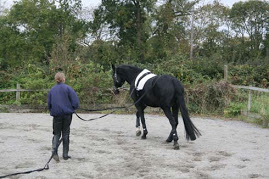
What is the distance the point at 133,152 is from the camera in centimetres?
816

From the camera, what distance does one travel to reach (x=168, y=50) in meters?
33.2

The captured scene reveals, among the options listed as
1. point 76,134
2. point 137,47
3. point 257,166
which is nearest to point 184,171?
point 257,166

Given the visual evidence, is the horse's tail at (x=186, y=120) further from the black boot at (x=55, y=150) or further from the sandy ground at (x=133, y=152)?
the black boot at (x=55, y=150)

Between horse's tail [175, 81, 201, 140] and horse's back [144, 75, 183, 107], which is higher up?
horse's back [144, 75, 183, 107]

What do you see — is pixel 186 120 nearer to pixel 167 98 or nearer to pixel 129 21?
pixel 167 98

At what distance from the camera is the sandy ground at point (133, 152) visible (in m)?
6.56

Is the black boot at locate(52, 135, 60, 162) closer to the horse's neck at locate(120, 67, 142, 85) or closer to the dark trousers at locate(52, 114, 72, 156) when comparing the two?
the dark trousers at locate(52, 114, 72, 156)

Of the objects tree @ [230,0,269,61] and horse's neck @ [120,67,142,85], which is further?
tree @ [230,0,269,61]

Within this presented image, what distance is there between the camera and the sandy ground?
656cm

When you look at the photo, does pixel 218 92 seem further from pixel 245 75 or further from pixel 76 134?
pixel 76 134

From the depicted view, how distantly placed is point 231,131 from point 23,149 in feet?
20.3

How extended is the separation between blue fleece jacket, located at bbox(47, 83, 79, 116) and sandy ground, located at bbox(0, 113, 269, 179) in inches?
37.5

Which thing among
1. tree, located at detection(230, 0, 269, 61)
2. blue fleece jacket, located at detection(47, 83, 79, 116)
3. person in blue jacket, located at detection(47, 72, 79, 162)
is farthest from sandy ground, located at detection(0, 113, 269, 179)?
tree, located at detection(230, 0, 269, 61)

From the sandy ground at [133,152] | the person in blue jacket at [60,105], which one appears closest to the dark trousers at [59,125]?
the person in blue jacket at [60,105]
